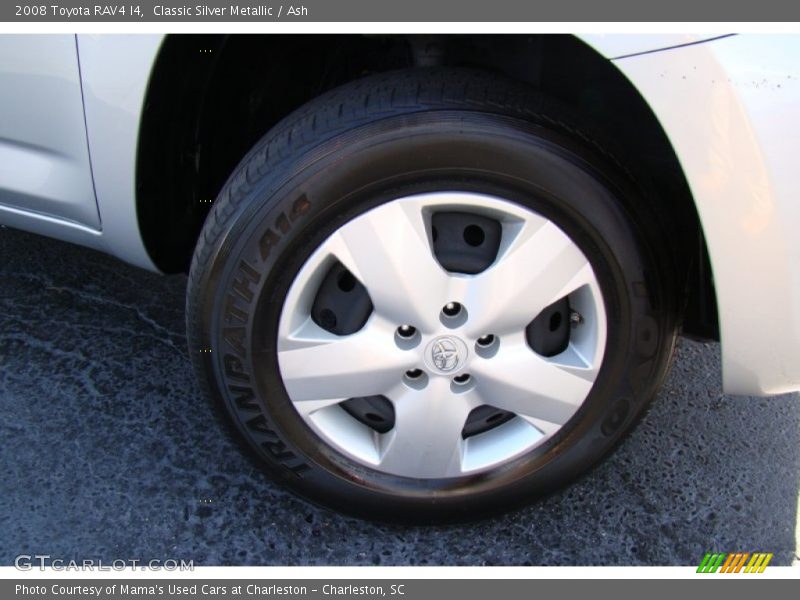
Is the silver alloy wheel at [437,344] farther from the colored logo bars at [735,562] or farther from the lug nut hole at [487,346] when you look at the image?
the colored logo bars at [735,562]

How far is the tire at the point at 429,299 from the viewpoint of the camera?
1385 millimetres

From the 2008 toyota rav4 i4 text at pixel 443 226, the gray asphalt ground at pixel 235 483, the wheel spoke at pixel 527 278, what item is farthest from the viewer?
the gray asphalt ground at pixel 235 483

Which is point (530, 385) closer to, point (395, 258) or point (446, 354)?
point (446, 354)

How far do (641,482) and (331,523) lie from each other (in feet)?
2.29

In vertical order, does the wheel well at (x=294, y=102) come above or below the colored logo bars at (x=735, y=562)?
above

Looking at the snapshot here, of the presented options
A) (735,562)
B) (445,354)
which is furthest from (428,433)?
(735,562)

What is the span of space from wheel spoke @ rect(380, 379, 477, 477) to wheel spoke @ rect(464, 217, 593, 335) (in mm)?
153

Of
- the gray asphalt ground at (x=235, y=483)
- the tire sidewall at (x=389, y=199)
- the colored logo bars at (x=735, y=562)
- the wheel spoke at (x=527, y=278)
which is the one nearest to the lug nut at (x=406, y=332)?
the wheel spoke at (x=527, y=278)

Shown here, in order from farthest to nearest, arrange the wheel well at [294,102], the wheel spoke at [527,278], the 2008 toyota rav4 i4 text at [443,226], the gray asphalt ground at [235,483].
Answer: the gray asphalt ground at [235,483] < the wheel well at [294,102] < the wheel spoke at [527,278] < the 2008 toyota rav4 i4 text at [443,226]

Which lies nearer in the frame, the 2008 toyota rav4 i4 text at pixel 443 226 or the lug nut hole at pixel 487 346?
the 2008 toyota rav4 i4 text at pixel 443 226

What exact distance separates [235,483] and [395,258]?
683mm

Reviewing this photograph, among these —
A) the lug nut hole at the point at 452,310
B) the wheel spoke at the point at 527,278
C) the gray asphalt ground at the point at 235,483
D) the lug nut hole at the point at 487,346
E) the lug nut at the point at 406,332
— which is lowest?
the gray asphalt ground at the point at 235,483

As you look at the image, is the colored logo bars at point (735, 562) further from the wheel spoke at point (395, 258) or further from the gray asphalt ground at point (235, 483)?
the wheel spoke at point (395, 258)

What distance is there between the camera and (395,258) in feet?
4.63
